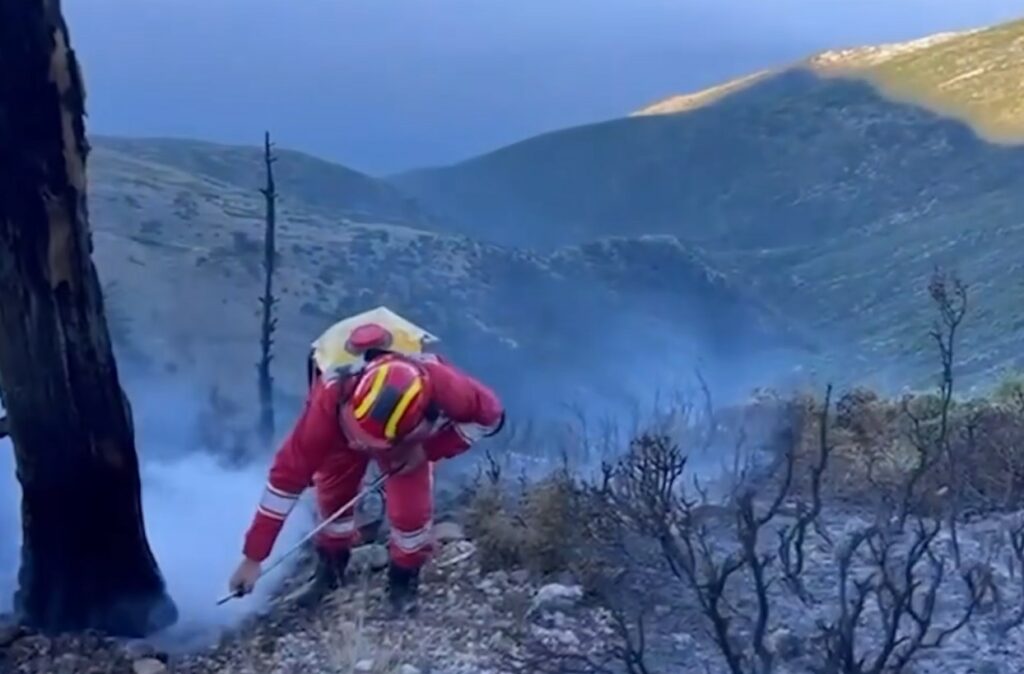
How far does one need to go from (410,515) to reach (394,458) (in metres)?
0.24

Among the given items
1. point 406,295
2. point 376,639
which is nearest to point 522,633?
point 376,639

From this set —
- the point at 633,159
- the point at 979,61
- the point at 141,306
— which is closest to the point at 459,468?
the point at 141,306

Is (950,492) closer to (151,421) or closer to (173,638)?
(173,638)

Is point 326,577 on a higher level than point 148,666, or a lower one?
higher

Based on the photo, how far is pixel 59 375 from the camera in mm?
6277

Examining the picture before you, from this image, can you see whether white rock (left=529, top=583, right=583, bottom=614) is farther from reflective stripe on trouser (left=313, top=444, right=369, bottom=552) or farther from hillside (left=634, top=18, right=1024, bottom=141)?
hillside (left=634, top=18, right=1024, bottom=141)

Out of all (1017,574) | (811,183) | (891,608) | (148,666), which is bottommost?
(148,666)

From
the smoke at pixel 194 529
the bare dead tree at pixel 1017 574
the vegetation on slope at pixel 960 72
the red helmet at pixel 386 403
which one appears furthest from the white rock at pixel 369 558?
the vegetation on slope at pixel 960 72

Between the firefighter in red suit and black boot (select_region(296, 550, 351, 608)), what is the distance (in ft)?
0.74

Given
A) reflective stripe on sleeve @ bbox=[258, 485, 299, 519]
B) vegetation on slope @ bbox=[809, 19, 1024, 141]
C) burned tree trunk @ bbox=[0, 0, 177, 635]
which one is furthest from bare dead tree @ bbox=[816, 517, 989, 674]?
vegetation on slope @ bbox=[809, 19, 1024, 141]

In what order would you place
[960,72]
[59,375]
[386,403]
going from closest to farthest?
[386,403] → [59,375] → [960,72]

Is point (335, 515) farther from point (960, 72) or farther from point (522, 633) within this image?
point (960, 72)

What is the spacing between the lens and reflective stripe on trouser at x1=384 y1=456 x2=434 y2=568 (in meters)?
6.36

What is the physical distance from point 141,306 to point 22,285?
26.6 metres
